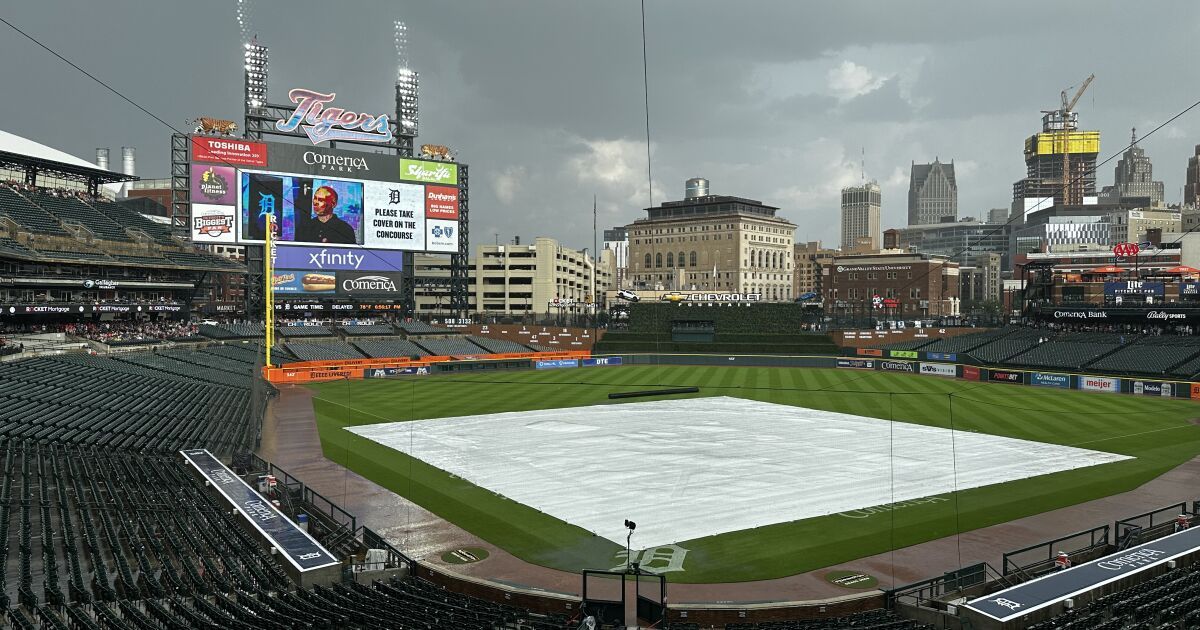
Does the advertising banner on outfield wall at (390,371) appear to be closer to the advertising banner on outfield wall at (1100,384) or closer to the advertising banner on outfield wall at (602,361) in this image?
the advertising banner on outfield wall at (602,361)

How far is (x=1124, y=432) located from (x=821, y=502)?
912 inches

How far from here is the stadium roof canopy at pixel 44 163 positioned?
243 ft

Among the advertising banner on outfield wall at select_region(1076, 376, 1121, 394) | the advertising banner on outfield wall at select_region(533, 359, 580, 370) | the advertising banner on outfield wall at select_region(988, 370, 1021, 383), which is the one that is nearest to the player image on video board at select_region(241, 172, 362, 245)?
the advertising banner on outfield wall at select_region(533, 359, 580, 370)

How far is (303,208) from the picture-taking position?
72.3 meters

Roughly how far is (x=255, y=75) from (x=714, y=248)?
114994mm

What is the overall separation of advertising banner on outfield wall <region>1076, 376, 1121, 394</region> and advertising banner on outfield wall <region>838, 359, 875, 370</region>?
19.9 meters

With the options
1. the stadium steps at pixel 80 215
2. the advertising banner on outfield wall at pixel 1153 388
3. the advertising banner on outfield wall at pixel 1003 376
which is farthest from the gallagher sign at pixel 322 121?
the advertising banner on outfield wall at pixel 1153 388

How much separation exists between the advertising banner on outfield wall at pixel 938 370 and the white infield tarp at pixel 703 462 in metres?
28.3

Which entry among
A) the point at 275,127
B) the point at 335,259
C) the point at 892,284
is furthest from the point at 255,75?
the point at 892,284

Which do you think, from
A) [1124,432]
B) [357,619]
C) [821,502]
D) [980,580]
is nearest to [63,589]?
[357,619]

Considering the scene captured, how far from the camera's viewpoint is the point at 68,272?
214ft

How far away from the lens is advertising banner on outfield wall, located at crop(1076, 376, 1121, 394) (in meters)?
54.6

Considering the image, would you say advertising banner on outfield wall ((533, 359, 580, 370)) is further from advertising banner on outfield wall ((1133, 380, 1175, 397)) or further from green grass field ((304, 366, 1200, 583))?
advertising banner on outfield wall ((1133, 380, 1175, 397))

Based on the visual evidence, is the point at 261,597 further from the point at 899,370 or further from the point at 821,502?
the point at 899,370
